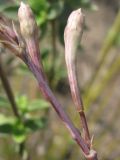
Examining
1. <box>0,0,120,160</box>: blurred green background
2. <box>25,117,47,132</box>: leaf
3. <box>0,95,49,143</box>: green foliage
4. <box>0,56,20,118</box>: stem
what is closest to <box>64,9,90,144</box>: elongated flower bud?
<box>0,0,120,160</box>: blurred green background

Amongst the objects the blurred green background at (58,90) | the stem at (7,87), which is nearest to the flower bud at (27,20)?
the blurred green background at (58,90)

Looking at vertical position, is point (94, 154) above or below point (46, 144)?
above

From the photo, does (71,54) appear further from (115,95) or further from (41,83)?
(115,95)

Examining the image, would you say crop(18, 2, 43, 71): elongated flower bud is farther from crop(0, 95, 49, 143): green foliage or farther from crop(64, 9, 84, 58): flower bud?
crop(0, 95, 49, 143): green foliage

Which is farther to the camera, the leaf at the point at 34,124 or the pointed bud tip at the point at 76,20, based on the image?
the leaf at the point at 34,124

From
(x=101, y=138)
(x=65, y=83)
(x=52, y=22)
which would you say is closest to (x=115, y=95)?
(x=65, y=83)

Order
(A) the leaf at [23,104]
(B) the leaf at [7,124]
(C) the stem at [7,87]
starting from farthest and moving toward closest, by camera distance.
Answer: (A) the leaf at [23,104]
(B) the leaf at [7,124]
(C) the stem at [7,87]

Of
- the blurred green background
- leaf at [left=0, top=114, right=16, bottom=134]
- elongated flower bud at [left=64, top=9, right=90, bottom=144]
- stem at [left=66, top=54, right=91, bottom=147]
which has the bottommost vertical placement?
the blurred green background

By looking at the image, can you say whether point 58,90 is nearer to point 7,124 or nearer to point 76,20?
point 7,124

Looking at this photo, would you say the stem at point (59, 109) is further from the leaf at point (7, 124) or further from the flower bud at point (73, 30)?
the leaf at point (7, 124)
